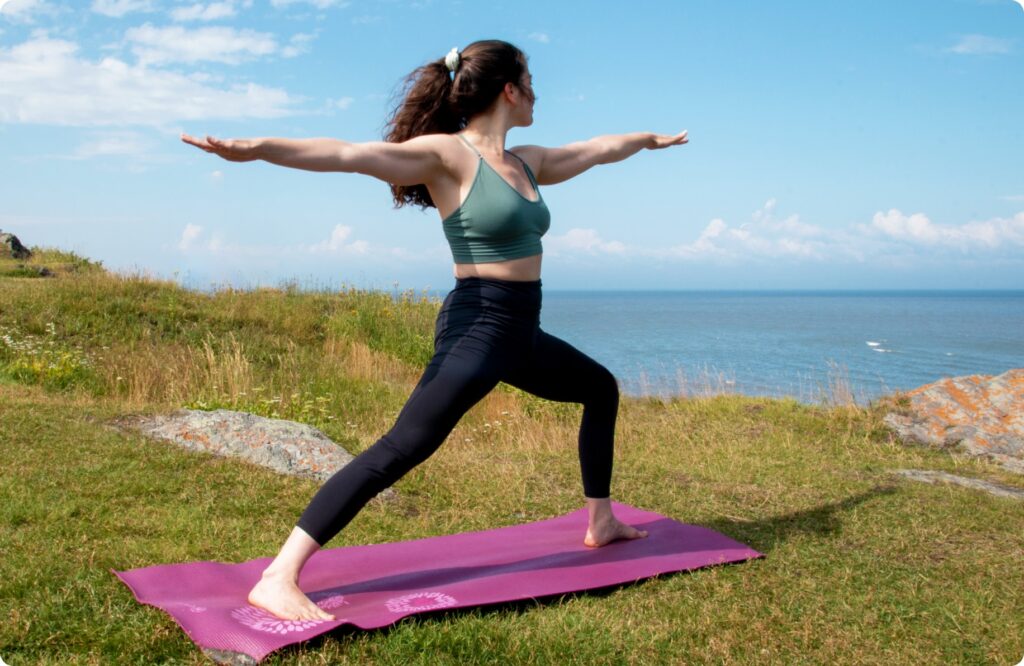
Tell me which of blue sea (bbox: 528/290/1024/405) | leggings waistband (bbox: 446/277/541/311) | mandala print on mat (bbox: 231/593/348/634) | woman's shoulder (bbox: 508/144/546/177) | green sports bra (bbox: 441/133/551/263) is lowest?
blue sea (bbox: 528/290/1024/405)

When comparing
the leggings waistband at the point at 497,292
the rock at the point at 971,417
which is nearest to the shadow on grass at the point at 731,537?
the leggings waistband at the point at 497,292

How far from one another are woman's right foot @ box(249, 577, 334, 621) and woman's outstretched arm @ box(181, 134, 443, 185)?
1482 mm

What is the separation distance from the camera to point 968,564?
13.7 ft

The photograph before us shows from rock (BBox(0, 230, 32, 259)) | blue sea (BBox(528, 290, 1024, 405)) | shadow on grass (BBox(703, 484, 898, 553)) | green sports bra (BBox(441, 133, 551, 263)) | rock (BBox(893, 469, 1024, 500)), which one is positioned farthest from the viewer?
blue sea (BBox(528, 290, 1024, 405))

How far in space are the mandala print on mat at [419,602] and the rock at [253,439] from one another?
1.80 metres

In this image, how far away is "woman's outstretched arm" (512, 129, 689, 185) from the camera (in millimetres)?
3934

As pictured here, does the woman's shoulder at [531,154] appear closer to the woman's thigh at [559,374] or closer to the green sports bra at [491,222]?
the green sports bra at [491,222]

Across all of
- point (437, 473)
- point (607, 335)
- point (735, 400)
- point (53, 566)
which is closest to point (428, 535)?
point (437, 473)

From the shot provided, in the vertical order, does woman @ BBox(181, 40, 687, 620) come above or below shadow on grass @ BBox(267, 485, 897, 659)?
above

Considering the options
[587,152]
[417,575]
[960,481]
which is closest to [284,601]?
[417,575]

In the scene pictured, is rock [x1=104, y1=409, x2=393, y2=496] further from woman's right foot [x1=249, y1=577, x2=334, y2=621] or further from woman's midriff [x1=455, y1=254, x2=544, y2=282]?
woman's midriff [x1=455, y1=254, x2=544, y2=282]

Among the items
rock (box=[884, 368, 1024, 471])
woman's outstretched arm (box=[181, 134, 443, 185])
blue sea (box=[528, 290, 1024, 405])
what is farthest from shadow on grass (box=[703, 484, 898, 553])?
blue sea (box=[528, 290, 1024, 405])

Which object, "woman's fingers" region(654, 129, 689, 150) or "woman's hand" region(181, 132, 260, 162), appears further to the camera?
"woman's fingers" region(654, 129, 689, 150)

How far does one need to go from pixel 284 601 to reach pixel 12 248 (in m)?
17.4
